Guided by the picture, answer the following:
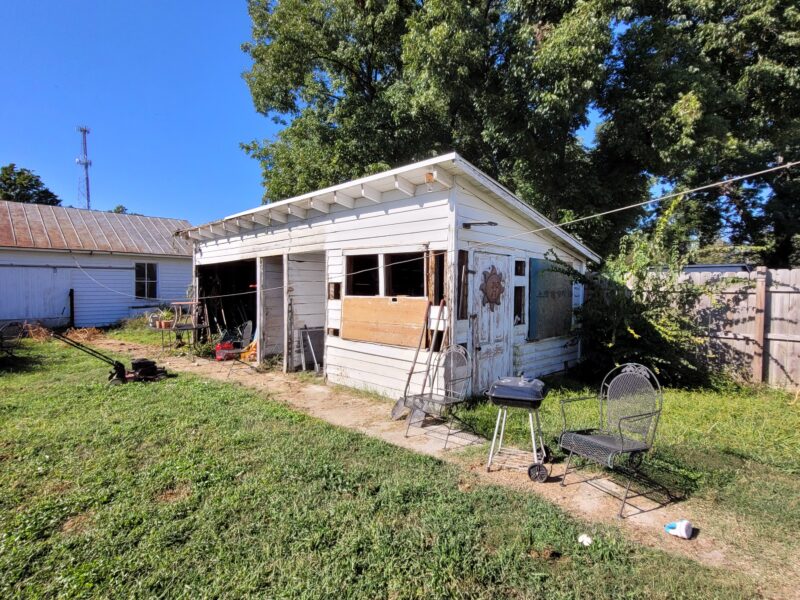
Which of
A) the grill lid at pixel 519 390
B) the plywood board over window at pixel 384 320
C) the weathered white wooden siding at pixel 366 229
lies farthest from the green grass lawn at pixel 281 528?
the weathered white wooden siding at pixel 366 229

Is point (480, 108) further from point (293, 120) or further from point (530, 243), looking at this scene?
point (293, 120)

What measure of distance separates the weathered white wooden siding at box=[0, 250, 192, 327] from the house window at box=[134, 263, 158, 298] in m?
0.18

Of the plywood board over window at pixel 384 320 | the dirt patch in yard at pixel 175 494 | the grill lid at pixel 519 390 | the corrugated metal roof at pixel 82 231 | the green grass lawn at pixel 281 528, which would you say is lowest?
the dirt patch in yard at pixel 175 494

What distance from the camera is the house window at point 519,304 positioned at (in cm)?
709

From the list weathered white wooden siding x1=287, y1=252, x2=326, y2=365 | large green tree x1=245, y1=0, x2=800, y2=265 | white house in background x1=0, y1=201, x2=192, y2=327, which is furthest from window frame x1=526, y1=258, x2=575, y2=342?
white house in background x1=0, y1=201, x2=192, y2=327

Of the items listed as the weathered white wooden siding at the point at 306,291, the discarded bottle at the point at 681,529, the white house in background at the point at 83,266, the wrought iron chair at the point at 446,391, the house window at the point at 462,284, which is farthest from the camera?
the white house in background at the point at 83,266

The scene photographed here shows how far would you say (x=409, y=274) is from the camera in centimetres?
878

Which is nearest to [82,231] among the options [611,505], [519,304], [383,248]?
[383,248]

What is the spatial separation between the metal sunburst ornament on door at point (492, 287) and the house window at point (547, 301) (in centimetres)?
115

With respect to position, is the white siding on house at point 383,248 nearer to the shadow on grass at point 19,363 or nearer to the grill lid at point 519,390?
the grill lid at point 519,390

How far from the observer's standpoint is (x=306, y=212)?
25.9ft

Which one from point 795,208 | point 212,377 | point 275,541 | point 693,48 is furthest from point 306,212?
point 795,208

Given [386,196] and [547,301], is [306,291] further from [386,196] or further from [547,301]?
[547,301]

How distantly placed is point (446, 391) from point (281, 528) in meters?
2.93
